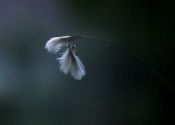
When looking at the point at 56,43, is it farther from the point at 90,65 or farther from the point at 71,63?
the point at 90,65

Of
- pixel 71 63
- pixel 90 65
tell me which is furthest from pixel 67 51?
pixel 90 65

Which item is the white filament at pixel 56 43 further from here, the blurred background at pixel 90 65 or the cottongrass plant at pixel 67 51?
the blurred background at pixel 90 65

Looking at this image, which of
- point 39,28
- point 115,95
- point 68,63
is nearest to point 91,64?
point 115,95

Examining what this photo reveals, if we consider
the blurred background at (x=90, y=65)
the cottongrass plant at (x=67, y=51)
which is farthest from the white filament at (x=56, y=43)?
the blurred background at (x=90, y=65)

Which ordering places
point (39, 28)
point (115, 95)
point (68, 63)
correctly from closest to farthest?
point (68, 63) < point (115, 95) < point (39, 28)

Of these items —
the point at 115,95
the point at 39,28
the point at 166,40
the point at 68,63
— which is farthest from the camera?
the point at 39,28

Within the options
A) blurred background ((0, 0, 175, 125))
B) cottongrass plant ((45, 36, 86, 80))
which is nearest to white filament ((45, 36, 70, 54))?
cottongrass plant ((45, 36, 86, 80))

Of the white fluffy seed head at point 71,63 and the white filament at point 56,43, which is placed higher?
the white filament at point 56,43

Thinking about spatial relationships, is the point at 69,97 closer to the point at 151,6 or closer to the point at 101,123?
the point at 101,123

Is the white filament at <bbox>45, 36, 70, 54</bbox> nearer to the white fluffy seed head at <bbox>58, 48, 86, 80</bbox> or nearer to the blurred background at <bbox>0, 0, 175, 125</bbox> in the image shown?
the white fluffy seed head at <bbox>58, 48, 86, 80</bbox>
